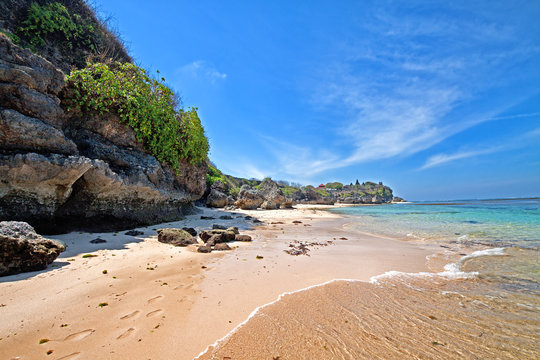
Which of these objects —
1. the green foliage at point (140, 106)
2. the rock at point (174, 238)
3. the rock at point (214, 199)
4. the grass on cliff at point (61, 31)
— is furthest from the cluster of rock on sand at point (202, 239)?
the rock at point (214, 199)

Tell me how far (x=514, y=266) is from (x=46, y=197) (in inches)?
550

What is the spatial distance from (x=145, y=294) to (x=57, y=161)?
5786mm

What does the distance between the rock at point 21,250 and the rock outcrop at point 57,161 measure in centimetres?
283

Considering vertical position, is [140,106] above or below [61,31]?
below

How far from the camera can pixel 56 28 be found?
10.3m

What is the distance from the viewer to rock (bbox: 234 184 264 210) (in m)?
28.6

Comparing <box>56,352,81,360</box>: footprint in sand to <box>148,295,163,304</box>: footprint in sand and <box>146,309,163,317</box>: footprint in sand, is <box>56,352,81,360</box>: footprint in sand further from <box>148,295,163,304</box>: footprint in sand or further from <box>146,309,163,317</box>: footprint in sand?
<box>148,295,163,304</box>: footprint in sand

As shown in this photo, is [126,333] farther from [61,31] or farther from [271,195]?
[271,195]

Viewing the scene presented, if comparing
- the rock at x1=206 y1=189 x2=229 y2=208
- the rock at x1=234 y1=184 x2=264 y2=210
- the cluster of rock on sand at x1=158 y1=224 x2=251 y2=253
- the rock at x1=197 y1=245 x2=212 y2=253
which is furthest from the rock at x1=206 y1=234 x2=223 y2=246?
the rock at x1=234 y1=184 x2=264 y2=210

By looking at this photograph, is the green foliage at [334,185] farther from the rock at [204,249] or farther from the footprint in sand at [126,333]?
the footprint in sand at [126,333]

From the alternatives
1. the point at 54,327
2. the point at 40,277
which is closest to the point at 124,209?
the point at 40,277

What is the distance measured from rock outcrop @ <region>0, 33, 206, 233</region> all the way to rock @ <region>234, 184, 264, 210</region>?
61.8 feet

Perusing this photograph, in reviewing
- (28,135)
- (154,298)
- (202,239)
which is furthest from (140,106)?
(154,298)

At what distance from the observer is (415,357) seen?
7.66 feet
